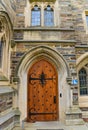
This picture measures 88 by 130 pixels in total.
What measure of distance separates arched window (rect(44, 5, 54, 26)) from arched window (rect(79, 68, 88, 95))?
7.55ft

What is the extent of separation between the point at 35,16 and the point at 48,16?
0.52m

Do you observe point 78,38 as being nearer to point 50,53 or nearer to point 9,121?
point 50,53

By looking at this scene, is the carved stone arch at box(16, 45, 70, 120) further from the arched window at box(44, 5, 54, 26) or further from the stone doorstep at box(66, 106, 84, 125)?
the arched window at box(44, 5, 54, 26)

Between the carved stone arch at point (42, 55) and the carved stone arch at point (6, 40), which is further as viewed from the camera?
the carved stone arch at point (42, 55)

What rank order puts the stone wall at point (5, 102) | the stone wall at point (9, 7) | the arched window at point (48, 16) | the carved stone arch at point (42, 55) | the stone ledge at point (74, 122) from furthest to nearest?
1. the arched window at point (48, 16)
2. the carved stone arch at point (42, 55)
3. the stone ledge at point (74, 122)
4. the stone wall at point (9, 7)
5. the stone wall at point (5, 102)

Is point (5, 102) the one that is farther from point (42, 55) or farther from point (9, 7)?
point (9, 7)

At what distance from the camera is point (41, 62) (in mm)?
6000

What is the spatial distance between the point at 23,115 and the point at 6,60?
1.92 metres

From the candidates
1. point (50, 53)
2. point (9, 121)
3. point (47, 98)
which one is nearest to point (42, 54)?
point (50, 53)

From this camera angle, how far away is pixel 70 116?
5.23 m

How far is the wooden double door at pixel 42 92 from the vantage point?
565 cm

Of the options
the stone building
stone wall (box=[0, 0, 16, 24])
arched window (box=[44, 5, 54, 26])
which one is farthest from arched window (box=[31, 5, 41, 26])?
stone wall (box=[0, 0, 16, 24])

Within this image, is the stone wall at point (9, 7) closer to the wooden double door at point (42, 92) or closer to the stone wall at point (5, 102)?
the wooden double door at point (42, 92)

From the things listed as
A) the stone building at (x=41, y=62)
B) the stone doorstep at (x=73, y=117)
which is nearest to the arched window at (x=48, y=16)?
the stone building at (x=41, y=62)
